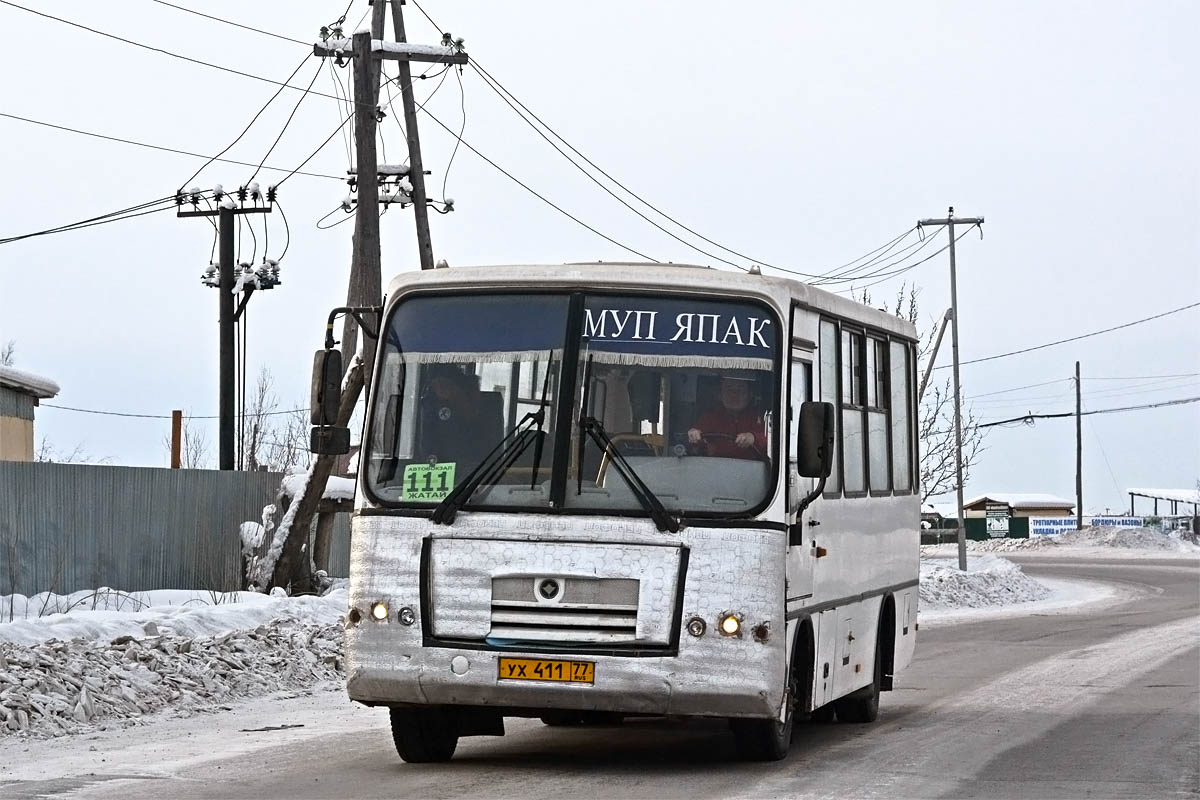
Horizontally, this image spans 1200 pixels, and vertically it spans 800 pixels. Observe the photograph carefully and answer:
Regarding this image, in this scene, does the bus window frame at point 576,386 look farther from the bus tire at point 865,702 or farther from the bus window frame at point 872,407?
the bus tire at point 865,702

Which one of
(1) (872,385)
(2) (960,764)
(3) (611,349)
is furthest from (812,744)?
(3) (611,349)

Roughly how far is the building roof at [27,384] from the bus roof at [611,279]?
80.1 ft

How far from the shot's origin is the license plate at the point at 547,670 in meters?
10.3

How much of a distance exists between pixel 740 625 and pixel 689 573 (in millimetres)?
389

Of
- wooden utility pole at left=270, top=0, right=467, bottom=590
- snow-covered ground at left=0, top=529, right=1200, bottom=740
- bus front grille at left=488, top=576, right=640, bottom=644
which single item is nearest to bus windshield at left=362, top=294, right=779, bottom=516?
bus front grille at left=488, top=576, right=640, bottom=644

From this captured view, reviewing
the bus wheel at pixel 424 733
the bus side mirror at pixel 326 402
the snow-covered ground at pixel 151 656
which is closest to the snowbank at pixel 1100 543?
the snow-covered ground at pixel 151 656

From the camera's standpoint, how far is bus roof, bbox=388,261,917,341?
36.3 feet

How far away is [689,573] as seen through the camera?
10328 millimetres

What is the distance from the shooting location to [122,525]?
85.3 feet

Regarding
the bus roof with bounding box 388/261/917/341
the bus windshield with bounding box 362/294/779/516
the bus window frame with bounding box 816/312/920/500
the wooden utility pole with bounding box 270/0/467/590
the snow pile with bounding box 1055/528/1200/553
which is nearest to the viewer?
the bus windshield with bounding box 362/294/779/516

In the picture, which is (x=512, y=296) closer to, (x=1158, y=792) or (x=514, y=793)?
(x=514, y=793)

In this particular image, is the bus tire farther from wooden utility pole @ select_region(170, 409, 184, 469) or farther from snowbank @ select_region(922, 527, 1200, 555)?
snowbank @ select_region(922, 527, 1200, 555)

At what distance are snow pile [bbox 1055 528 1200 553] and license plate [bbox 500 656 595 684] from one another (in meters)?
77.9

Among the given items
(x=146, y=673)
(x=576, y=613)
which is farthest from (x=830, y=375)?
(x=146, y=673)
